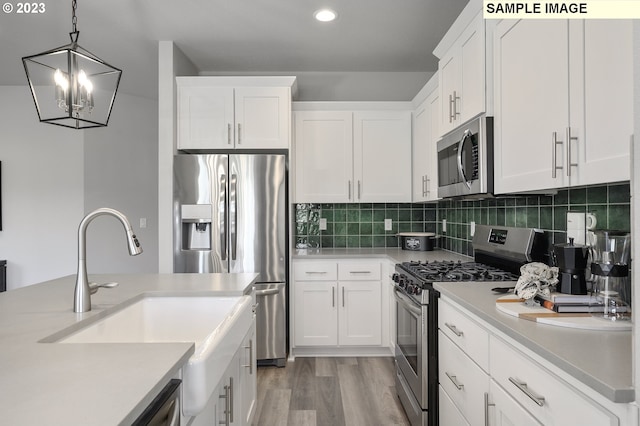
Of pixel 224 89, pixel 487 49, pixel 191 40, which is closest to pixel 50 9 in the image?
pixel 191 40

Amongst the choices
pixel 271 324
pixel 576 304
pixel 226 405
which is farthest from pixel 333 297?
pixel 576 304

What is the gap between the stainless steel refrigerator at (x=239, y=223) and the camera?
322 cm

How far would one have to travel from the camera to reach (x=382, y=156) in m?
3.71

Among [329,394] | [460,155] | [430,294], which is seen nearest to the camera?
[430,294]

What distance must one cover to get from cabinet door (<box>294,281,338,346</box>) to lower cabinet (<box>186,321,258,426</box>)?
1.18 metres

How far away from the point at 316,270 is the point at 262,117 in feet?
4.56

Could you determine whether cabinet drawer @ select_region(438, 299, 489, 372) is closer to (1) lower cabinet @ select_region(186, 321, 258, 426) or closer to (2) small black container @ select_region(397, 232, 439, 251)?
(1) lower cabinet @ select_region(186, 321, 258, 426)

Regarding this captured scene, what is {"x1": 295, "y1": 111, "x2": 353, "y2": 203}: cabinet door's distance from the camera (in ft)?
12.0

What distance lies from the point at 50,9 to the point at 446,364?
3355 millimetres

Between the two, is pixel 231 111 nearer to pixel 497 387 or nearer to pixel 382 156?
pixel 382 156

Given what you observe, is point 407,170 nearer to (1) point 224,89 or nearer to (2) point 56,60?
(1) point 224,89

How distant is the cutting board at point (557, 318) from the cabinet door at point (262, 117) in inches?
94.9

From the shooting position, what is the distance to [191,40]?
327 cm

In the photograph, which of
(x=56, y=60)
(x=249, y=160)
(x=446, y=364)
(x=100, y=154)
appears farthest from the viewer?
(x=100, y=154)
